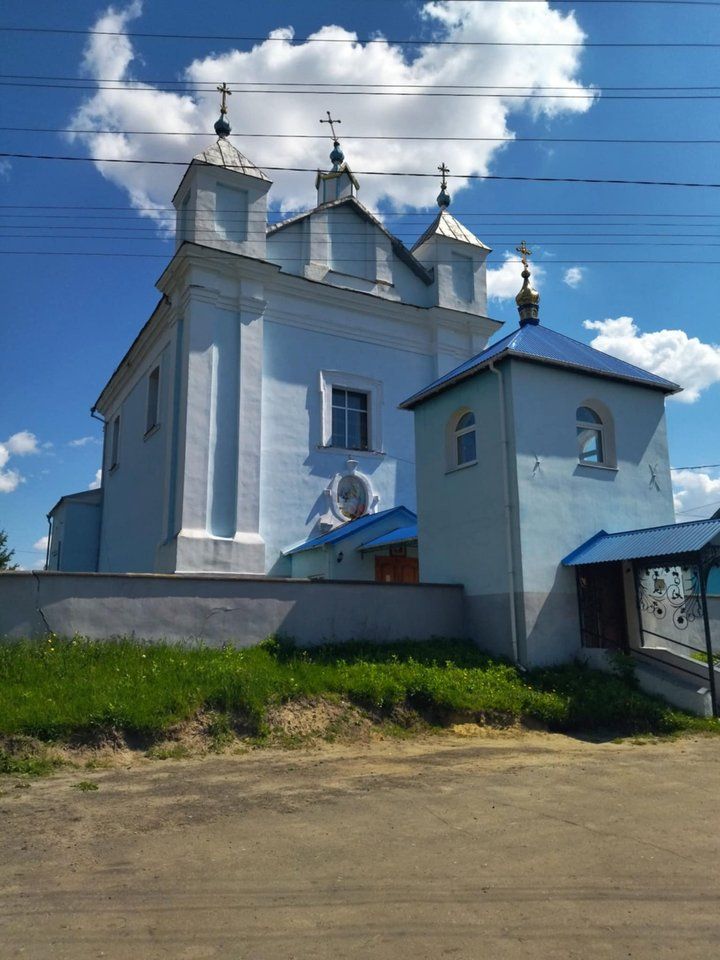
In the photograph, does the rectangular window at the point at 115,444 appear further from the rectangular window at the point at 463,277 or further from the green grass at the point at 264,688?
the green grass at the point at 264,688

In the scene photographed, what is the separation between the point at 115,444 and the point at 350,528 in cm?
1161

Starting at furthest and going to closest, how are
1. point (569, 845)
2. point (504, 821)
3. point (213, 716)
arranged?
point (213, 716)
point (504, 821)
point (569, 845)

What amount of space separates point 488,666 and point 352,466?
26.5 feet

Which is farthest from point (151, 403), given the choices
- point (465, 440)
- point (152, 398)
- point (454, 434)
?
point (465, 440)

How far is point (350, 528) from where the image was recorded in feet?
56.5

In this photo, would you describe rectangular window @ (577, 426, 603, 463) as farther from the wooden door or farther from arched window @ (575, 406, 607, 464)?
the wooden door

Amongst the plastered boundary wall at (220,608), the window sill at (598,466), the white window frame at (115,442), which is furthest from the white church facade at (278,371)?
the window sill at (598,466)

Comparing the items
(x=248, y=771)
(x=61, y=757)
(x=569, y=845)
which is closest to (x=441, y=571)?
(x=248, y=771)

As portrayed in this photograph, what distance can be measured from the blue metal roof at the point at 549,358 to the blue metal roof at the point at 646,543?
299 centimetres

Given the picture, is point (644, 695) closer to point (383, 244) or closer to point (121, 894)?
point (121, 894)

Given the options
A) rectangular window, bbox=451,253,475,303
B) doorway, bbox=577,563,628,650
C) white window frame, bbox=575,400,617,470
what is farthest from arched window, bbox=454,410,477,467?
rectangular window, bbox=451,253,475,303

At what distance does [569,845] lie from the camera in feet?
17.9

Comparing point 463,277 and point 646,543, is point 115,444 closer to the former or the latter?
point 463,277

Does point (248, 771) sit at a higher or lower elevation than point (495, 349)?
lower
